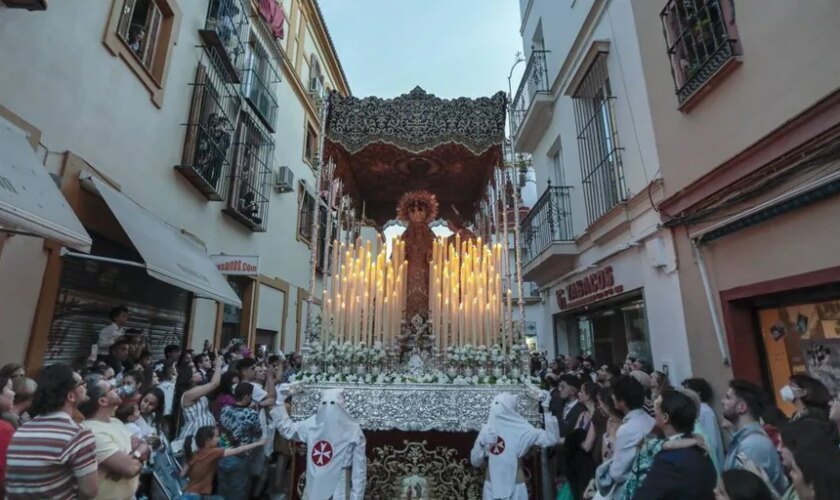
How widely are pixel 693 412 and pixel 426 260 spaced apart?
3.30 m

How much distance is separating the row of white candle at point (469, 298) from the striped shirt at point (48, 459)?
2.82m

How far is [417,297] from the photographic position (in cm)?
489

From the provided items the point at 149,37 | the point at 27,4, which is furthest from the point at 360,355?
the point at 149,37

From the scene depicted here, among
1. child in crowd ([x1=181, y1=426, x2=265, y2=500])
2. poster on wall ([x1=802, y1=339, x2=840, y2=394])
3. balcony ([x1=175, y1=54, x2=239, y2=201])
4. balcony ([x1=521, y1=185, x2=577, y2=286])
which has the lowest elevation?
child in crowd ([x1=181, y1=426, x2=265, y2=500])

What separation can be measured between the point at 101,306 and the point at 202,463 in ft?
10.5

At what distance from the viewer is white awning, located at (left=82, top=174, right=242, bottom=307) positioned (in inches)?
182

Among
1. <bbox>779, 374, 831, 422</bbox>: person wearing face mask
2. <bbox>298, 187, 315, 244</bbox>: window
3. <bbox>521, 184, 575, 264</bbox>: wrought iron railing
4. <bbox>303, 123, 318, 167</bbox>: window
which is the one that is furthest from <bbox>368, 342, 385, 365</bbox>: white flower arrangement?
<bbox>303, 123, 318, 167</bbox>: window

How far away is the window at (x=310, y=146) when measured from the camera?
13023mm

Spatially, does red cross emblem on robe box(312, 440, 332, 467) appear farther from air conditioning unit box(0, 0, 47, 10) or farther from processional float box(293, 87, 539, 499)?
air conditioning unit box(0, 0, 47, 10)

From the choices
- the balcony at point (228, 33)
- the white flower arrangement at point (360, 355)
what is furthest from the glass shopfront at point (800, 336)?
the balcony at point (228, 33)

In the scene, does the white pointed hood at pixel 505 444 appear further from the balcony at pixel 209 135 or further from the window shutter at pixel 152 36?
the window shutter at pixel 152 36

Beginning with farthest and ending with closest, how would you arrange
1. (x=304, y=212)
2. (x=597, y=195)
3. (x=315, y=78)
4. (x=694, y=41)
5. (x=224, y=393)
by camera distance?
(x=315, y=78)
(x=304, y=212)
(x=597, y=195)
(x=694, y=41)
(x=224, y=393)

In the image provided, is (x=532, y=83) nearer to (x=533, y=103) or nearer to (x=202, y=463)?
(x=533, y=103)

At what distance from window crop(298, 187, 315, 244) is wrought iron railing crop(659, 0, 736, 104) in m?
9.62
